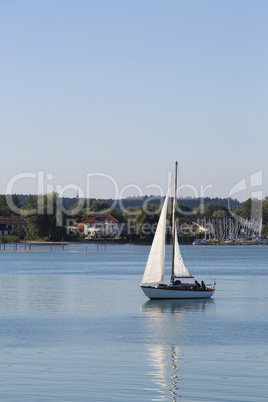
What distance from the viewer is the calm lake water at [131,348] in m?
31.2

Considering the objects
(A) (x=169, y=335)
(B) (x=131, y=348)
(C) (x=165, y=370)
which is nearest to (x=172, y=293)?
(A) (x=169, y=335)

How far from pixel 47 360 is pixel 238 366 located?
10.4 m

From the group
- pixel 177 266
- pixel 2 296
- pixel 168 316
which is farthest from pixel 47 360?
pixel 2 296

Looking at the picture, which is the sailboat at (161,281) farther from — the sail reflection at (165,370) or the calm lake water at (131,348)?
the sail reflection at (165,370)

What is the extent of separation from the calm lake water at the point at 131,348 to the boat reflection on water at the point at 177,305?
95 mm

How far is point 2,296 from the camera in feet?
253

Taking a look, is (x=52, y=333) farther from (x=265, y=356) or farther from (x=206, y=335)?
(x=265, y=356)

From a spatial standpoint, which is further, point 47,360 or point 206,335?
point 206,335

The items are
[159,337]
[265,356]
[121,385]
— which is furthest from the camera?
[159,337]

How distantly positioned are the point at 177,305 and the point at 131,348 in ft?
81.7

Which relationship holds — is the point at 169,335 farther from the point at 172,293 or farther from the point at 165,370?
the point at 172,293

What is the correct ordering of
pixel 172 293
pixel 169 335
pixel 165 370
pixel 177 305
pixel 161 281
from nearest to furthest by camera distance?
pixel 165 370
pixel 169 335
pixel 177 305
pixel 172 293
pixel 161 281

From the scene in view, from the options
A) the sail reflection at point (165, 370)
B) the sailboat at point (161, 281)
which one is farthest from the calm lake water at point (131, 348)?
the sailboat at point (161, 281)

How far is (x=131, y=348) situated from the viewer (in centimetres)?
4225
